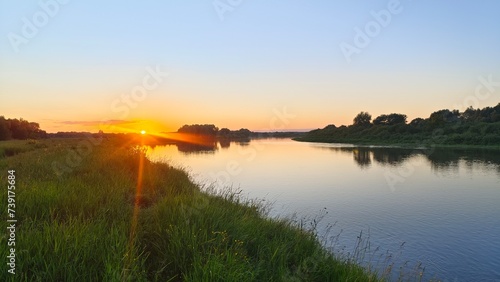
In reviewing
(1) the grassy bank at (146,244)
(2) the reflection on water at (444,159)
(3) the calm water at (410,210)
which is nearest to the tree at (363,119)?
(2) the reflection on water at (444,159)

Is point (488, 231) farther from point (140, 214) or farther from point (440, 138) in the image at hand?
point (440, 138)

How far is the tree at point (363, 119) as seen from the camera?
160m

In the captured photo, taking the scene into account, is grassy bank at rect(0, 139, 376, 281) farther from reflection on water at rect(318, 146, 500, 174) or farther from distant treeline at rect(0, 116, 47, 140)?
distant treeline at rect(0, 116, 47, 140)

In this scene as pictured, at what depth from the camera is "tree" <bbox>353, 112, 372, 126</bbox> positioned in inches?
6313

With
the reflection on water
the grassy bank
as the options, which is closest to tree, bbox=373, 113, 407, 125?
the reflection on water

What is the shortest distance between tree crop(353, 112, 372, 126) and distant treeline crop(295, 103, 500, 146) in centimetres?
208

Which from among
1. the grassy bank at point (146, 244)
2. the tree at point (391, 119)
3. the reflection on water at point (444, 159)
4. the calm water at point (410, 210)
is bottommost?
the calm water at point (410, 210)

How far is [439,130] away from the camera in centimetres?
9812

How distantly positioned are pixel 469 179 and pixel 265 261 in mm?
28231

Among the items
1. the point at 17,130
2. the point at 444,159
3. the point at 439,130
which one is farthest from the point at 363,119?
the point at 17,130

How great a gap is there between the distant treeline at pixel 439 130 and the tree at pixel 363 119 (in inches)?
81.7

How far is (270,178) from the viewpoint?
1191 inches

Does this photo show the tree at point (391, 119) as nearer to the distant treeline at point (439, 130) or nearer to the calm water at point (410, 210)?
the distant treeline at point (439, 130)

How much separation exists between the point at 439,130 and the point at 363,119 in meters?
64.5
